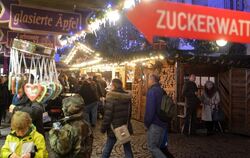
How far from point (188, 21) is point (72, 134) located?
5.88ft

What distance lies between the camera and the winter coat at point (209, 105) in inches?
495

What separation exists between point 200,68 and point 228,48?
35.2ft

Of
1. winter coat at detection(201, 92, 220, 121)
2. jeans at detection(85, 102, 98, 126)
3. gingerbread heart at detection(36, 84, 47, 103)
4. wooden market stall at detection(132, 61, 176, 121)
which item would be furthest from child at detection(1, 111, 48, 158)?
winter coat at detection(201, 92, 220, 121)

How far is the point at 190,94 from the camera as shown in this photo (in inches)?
470

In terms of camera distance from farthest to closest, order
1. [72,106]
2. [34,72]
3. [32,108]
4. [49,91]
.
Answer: [34,72] < [49,91] < [32,108] < [72,106]

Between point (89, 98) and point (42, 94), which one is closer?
point (42, 94)

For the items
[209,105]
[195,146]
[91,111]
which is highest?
[209,105]

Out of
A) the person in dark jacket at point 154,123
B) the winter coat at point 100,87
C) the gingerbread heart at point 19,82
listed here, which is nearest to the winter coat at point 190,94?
the winter coat at point 100,87

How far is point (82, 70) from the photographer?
93.8 feet

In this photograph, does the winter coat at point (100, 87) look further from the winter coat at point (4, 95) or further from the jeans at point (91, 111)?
the winter coat at point (4, 95)

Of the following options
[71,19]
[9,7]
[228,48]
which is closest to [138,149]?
[71,19]

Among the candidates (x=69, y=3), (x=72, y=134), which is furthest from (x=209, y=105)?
(x=72, y=134)

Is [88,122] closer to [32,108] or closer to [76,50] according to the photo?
[32,108]

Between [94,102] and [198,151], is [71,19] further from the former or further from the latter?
[94,102]
